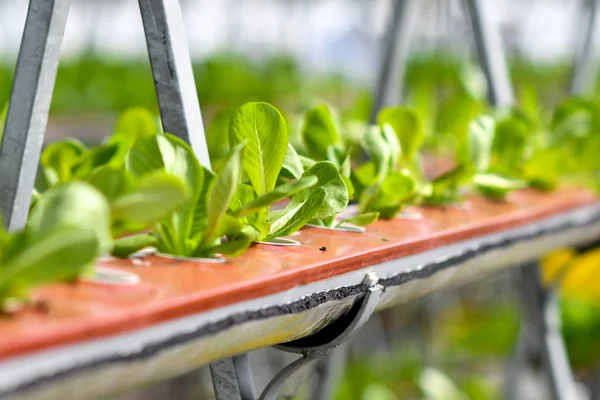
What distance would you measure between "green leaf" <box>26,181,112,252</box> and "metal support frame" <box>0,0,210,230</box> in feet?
0.23

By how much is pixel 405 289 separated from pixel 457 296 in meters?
2.16

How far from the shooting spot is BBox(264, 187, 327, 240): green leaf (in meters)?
0.50

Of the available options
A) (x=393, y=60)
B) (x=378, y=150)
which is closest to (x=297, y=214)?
(x=378, y=150)

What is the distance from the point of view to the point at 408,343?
209 cm

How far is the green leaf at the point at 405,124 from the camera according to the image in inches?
27.0

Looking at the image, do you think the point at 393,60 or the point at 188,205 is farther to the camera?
the point at 393,60

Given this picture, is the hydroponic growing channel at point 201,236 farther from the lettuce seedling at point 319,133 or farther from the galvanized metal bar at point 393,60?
the galvanized metal bar at point 393,60

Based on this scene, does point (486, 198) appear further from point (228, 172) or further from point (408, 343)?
point (408, 343)

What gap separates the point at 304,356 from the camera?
504 millimetres

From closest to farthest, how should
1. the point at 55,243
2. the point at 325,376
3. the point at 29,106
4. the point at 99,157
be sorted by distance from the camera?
the point at 55,243
the point at 29,106
the point at 99,157
the point at 325,376

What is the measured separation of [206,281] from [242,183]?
0.46 ft

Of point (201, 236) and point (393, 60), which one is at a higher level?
point (393, 60)

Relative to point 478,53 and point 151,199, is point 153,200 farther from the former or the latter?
point 478,53

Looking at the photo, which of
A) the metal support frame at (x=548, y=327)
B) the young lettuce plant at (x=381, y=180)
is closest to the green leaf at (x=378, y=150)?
the young lettuce plant at (x=381, y=180)
